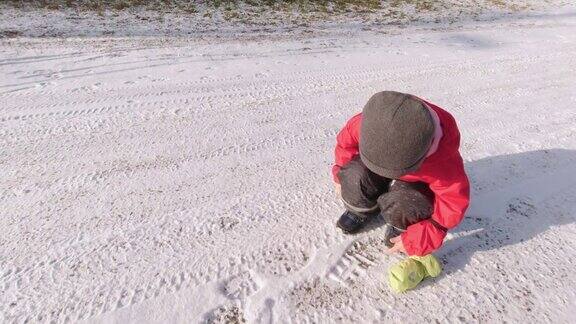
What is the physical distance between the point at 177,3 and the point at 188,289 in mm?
5217

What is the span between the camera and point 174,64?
3.96m

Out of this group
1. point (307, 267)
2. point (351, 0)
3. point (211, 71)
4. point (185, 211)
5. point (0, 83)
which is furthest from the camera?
point (351, 0)

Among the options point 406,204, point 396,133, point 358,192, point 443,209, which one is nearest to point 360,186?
point 358,192

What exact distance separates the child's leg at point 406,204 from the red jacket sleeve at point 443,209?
0.11 feet

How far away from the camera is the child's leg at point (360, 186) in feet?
6.10

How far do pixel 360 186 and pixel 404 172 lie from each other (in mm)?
419

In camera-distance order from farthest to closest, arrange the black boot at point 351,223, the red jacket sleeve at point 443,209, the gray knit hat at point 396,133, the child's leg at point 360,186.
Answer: the black boot at point 351,223 < the child's leg at point 360,186 < the red jacket sleeve at point 443,209 < the gray knit hat at point 396,133

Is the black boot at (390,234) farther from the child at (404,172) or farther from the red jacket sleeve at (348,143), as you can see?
the red jacket sleeve at (348,143)

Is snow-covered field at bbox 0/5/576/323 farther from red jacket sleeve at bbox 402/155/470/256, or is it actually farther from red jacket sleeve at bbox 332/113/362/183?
red jacket sleeve at bbox 332/113/362/183

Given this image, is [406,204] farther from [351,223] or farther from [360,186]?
[351,223]

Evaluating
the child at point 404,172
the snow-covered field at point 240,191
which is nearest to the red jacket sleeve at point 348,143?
the child at point 404,172

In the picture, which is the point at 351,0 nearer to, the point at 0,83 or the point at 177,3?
the point at 177,3

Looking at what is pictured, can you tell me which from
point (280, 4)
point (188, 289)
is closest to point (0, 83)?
point (188, 289)

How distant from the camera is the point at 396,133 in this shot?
140 centimetres
